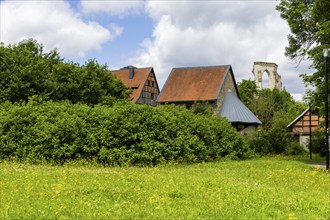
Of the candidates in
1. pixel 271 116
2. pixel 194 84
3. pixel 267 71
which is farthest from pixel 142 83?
pixel 267 71

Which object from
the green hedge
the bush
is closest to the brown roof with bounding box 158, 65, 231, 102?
the bush

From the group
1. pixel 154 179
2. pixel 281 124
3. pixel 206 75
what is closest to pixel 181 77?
pixel 206 75

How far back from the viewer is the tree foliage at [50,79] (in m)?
31.9

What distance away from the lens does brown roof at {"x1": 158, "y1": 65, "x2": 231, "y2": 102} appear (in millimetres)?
56531

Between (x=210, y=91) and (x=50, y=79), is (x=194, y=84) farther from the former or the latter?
(x=50, y=79)

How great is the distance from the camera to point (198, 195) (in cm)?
957

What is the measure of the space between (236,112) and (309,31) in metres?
29.8

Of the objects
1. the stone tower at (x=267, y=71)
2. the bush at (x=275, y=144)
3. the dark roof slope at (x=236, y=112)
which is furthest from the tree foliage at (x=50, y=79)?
the stone tower at (x=267, y=71)

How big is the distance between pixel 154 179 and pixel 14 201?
15.8ft

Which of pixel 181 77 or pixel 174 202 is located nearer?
pixel 174 202

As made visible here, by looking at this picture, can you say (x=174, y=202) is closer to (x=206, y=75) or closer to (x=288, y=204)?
(x=288, y=204)

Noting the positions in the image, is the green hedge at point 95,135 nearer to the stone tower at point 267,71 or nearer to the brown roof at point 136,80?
the brown roof at point 136,80

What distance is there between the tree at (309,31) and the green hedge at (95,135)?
7589 mm

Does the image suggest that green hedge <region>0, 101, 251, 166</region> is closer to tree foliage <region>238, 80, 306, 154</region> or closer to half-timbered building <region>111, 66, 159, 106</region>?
tree foliage <region>238, 80, 306, 154</region>
